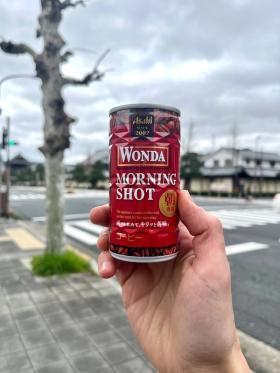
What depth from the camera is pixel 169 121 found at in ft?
5.32

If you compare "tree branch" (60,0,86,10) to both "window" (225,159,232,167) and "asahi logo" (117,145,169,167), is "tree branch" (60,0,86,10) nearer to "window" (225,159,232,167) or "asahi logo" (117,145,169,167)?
"asahi logo" (117,145,169,167)

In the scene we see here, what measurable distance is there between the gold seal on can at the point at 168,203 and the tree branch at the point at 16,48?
4.82 metres

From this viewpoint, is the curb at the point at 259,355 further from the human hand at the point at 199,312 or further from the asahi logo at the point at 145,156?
the asahi logo at the point at 145,156

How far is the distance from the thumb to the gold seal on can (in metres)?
0.05

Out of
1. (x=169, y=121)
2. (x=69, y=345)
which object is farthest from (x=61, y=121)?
(x=169, y=121)

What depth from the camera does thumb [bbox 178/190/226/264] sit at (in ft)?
5.17

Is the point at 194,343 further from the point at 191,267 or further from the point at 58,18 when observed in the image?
the point at 58,18

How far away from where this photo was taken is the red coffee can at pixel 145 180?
1566 mm

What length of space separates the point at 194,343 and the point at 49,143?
4.41 metres

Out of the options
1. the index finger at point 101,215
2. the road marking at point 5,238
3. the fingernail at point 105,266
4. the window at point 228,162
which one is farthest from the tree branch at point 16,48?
the window at point 228,162

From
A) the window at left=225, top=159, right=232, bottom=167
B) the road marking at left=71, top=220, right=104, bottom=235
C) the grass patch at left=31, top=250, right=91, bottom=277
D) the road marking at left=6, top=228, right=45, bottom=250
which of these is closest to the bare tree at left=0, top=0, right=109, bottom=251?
the grass patch at left=31, top=250, right=91, bottom=277

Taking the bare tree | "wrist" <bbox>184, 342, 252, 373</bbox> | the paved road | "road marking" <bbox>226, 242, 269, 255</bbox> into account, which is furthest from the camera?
"road marking" <bbox>226, 242, 269, 255</bbox>

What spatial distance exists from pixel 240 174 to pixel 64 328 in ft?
122

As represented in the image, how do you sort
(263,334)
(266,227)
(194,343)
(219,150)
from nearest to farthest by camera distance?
1. (194,343)
2. (263,334)
3. (266,227)
4. (219,150)
